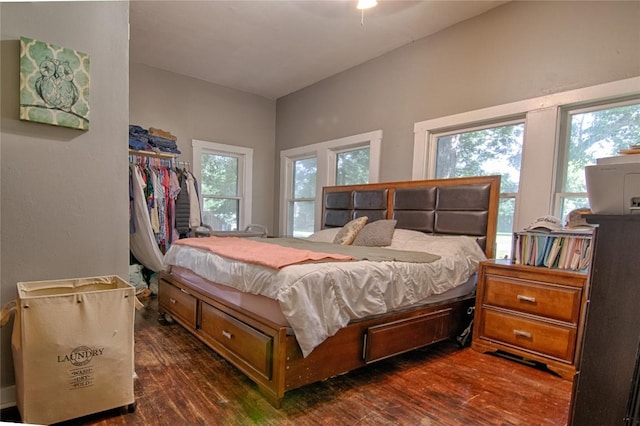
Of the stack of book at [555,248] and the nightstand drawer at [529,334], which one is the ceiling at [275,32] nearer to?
the stack of book at [555,248]

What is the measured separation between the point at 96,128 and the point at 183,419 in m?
1.54

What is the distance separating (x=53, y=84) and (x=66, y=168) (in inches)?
16.1

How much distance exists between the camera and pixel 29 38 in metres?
1.56

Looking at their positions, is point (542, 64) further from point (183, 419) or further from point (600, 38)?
point (183, 419)

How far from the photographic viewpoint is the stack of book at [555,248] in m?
2.11

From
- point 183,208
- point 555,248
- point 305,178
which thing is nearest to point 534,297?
point 555,248

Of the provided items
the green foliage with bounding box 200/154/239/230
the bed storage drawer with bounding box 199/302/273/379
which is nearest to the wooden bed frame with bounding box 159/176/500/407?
the bed storage drawer with bounding box 199/302/273/379

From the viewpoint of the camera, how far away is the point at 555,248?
2213 millimetres

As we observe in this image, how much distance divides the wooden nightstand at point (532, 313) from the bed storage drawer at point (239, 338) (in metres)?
1.66

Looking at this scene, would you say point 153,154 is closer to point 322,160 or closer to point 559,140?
point 322,160

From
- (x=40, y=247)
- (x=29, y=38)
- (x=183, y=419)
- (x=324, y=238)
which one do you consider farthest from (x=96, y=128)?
(x=324, y=238)

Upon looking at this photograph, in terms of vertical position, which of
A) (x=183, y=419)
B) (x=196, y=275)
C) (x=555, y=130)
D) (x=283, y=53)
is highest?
(x=283, y=53)

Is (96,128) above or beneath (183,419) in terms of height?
above

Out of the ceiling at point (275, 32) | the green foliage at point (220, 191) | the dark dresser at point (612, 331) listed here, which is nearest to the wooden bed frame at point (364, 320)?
the dark dresser at point (612, 331)
